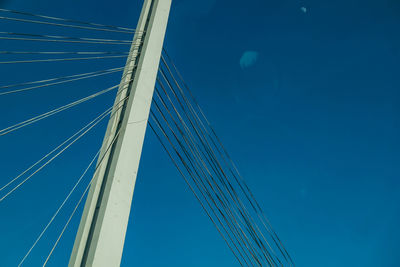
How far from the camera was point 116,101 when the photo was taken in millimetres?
2779

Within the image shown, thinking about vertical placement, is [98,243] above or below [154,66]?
below

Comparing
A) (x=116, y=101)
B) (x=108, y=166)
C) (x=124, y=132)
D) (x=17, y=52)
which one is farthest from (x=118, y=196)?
(x=17, y=52)

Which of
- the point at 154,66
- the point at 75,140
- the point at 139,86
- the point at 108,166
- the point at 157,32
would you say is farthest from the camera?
the point at 157,32

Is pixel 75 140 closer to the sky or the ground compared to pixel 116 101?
closer to the ground

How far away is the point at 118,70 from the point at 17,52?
1.00 meters

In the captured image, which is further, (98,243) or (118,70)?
(118,70)

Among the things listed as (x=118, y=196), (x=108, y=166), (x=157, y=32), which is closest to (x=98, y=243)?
(x=118, y=196)

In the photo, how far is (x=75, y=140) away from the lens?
8.40 feet

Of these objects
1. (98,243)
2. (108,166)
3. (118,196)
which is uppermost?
(108,166)

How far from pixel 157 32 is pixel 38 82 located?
1.40m

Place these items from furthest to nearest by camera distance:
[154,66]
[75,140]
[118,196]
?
1. [154,66]
2. [75,140]
3. [118,196]

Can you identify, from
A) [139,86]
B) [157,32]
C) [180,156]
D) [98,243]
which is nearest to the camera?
A: [98,243]

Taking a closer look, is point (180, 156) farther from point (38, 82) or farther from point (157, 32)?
point (38, 82)

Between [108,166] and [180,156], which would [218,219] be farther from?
[108,166]
